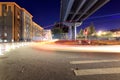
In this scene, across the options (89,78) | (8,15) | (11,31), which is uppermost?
(8,15)

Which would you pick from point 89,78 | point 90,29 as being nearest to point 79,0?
point 89,78

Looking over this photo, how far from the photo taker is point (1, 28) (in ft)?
308

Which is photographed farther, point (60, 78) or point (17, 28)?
point (17, 28)

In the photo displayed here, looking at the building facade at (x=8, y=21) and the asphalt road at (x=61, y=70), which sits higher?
the building facade at (x=8, y=21)

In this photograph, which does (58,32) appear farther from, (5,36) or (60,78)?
(60,78)

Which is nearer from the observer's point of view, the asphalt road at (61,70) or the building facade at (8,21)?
the asphalt road at (61,70)

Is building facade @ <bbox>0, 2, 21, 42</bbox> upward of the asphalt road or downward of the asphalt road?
upward

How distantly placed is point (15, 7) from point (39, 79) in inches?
3779

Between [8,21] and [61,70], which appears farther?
[8,21]

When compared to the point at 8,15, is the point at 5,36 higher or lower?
lower

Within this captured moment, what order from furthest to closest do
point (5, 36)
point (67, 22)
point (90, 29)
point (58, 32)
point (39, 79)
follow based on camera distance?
point (90, 29)
point (58, 32)
point (5, 36)
point (67, 22)
point (39, 79)

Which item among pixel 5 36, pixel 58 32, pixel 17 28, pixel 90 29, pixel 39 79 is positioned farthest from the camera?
pixel 90 29

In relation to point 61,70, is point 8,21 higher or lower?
higher

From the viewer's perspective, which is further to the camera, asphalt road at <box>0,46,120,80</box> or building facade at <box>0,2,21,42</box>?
building facade at <box>0,2,21,42</box>
